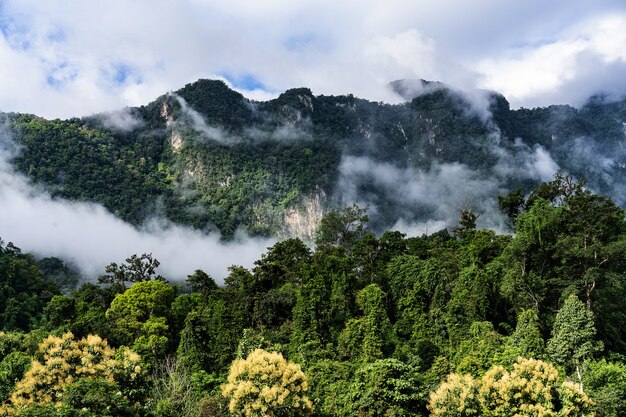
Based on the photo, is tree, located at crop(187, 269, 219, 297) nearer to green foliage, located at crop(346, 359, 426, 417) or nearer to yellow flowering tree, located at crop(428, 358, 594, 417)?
green foliage, located at crop(346, 359, 426, 417)

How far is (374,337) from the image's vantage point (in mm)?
32688

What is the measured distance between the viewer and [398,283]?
39.6m

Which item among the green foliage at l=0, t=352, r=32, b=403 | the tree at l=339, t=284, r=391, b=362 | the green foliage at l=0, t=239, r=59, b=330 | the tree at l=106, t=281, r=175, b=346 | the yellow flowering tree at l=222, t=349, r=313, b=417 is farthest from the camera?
the green foliage at l=0, t=239, r=59, b=330

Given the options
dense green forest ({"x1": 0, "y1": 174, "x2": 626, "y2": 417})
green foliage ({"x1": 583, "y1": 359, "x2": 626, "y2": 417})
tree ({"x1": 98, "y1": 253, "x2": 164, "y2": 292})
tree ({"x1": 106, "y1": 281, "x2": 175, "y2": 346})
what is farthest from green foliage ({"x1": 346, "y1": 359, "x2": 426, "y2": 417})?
tree ({"x1": 98, "y1": 253, "x2": 164, "y2": 292})

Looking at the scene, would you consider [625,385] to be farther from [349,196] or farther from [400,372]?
[349,196]

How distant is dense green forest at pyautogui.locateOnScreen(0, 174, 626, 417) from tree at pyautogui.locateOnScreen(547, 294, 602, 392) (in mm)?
67

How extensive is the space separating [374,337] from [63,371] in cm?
1771

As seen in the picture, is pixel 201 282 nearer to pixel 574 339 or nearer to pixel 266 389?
pixel 266 389

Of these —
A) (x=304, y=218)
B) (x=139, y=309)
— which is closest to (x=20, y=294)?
(x=139, y=309)

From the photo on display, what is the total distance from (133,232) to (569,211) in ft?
416

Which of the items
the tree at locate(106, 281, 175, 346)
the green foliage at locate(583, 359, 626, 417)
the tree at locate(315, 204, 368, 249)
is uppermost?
the tree at locate(315, 204, 368, 249)

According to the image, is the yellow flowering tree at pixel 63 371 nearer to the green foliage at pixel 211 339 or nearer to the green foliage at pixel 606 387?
the green foliage at pixel 211 339

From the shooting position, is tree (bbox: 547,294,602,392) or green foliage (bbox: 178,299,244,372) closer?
tree (bbox: 547,294,602,392)

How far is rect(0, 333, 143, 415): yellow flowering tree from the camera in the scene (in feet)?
70.1
